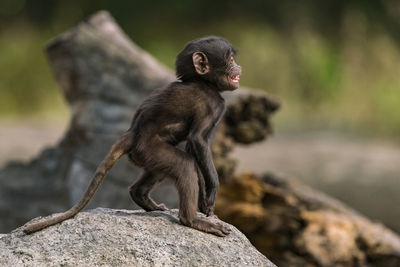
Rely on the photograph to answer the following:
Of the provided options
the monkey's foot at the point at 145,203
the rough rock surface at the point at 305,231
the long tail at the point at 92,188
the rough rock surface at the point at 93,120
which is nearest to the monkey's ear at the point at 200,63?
the long tail at the point at 92,188

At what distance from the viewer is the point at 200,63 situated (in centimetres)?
330

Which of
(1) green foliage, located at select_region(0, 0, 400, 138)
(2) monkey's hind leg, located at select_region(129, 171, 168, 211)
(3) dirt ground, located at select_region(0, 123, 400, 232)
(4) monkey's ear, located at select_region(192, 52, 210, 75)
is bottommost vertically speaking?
(2) monkey's hind leg, located at select_region(129, 171, 168, 211)

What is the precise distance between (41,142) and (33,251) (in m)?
9.08

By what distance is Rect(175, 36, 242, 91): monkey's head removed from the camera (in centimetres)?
331

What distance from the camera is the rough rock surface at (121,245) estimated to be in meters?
2.79

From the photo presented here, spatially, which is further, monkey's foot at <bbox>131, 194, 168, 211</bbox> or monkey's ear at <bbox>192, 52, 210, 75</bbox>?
monkey's foot at <bbox>131, 194, 168, 211</bbox>

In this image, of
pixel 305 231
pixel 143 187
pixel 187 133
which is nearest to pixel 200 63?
pixel 187 133

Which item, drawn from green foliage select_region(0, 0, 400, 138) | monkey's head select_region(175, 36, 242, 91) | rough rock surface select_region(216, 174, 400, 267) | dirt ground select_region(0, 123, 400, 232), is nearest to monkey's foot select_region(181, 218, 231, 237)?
monkey's head select_region(175, 36, 242, 91)

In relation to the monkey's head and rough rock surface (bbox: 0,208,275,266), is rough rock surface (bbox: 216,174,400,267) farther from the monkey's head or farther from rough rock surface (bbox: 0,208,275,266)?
the monkey's head

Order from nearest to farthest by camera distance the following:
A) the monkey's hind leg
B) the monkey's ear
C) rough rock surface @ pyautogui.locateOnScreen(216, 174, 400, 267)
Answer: the monkey's ear < the monkey's hind leg < rough rock surface @ pyautogui.locateOnScreen(216, 174, 400, 267)

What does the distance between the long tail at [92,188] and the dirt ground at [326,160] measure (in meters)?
6.53

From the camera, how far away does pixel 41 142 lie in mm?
11578

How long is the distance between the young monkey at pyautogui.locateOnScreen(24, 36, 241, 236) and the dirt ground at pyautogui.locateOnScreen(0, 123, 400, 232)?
6371 mm

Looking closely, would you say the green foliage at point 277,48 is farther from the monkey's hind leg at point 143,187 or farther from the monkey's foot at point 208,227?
the monkey's foot at point 208,227
